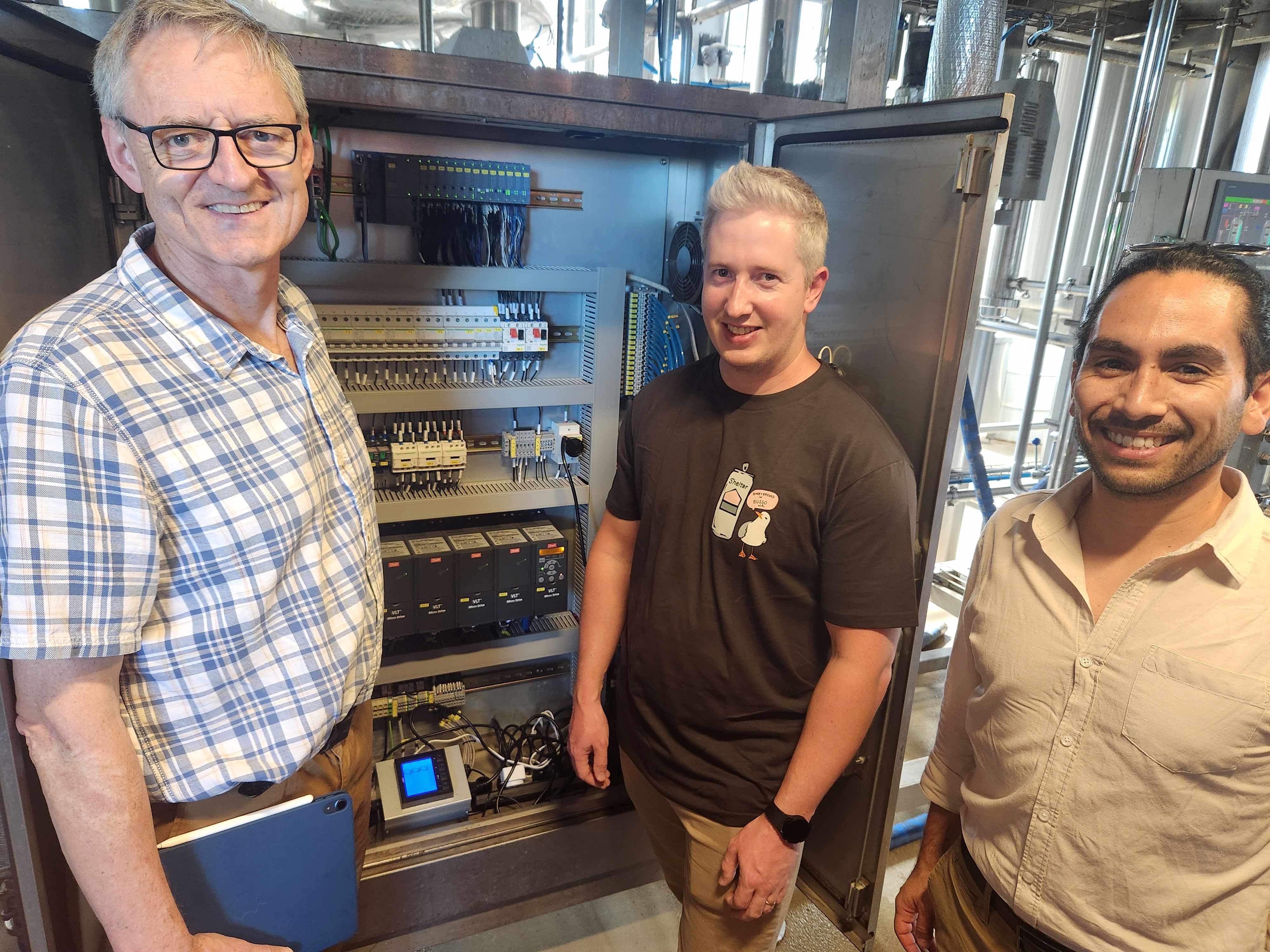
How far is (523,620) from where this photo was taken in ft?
7.18

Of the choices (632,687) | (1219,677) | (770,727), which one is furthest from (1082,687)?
(632,687)

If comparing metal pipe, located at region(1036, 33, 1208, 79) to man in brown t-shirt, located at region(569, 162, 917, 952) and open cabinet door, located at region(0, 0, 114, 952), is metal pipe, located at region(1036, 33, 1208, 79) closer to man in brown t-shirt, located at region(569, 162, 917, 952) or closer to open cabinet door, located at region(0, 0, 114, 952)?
man in brown t-shirt, located at region(569, 162, 917, 952)

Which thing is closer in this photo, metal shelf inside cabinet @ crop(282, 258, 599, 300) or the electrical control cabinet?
the electrical control cabinet

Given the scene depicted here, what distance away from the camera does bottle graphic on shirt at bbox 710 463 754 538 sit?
1164 mm

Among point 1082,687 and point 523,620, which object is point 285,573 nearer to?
point 1082,687

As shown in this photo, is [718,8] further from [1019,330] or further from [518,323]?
[1019,330]

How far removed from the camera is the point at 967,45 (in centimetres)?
154

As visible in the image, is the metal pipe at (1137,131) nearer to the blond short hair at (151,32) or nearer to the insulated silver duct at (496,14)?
the insulated silver duct at (496,14)

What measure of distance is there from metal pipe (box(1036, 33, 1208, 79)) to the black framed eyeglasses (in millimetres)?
2738

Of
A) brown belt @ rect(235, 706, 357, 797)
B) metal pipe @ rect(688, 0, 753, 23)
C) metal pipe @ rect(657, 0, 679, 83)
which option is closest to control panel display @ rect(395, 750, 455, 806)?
brown belt @ rect(235, 706, 357, 797)

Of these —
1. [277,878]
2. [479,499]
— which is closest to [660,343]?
[479,499]

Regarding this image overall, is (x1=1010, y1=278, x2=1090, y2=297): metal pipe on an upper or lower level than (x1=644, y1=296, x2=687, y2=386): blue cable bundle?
upper

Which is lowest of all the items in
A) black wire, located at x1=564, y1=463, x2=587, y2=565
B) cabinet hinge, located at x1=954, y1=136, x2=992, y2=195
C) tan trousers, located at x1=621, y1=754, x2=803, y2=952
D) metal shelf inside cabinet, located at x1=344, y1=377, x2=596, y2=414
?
tan trousers, located at x1=621, y1=754, x2=803, y2=952

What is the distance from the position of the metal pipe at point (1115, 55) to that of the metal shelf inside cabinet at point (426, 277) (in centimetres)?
205
